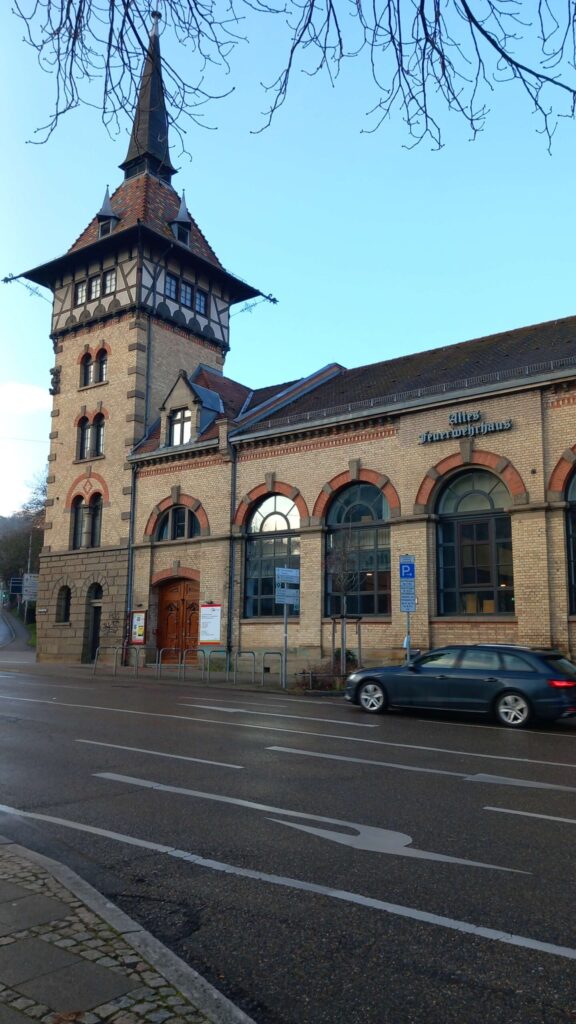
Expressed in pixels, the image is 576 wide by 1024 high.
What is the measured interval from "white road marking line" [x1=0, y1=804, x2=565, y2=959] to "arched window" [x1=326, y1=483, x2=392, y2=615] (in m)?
17.5

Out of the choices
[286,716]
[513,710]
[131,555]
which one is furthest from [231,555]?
[513,710]

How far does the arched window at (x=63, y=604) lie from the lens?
111 feet

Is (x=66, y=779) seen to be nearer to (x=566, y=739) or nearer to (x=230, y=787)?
(x=230, y=787)

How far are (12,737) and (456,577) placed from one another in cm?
1445

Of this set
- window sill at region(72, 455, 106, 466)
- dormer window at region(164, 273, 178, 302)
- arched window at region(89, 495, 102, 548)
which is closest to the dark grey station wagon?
arched window at region(89, 495, 102, 548)

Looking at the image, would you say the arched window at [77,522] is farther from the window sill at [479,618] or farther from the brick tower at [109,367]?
the window sill at [479,618]

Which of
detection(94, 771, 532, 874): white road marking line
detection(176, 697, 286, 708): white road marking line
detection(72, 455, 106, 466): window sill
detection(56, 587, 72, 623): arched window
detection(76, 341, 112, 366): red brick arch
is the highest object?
detection(76, 341, 112, 366): red brick arch

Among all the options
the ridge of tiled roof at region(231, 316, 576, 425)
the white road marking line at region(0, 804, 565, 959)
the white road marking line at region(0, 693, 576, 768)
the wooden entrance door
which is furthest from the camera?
the wooden entrance door

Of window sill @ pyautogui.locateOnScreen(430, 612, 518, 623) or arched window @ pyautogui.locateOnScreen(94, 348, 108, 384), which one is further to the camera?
arched window @ pyautogui.locateOnScreen(94, 348, 108, 384)

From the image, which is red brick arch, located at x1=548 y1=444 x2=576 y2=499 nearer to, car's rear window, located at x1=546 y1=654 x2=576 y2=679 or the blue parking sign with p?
the blue parking sign with p

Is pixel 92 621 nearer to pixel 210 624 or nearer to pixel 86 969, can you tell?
pixel 210 624

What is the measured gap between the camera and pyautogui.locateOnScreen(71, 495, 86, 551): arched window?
33.9m

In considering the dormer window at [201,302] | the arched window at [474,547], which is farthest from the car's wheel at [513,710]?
the dormer window at [201,302]

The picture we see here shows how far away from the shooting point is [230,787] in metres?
8.11
